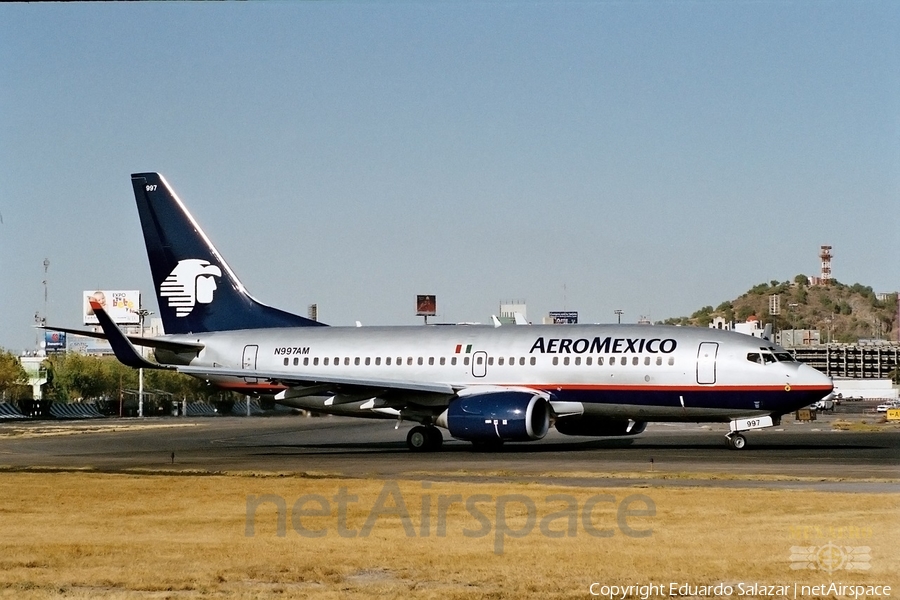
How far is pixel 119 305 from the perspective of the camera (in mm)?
161625

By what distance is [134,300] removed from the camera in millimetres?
163500

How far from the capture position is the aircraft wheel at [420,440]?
41344 mm

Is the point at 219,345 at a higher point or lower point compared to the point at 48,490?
higher

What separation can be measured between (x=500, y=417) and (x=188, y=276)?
51.4ft

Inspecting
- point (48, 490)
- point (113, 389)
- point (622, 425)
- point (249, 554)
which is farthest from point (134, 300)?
point (249, 554)

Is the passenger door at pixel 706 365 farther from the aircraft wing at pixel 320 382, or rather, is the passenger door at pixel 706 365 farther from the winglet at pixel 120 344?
the winglet at pixel 120 344

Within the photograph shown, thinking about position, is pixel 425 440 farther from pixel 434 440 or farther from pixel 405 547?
pixel 405 547

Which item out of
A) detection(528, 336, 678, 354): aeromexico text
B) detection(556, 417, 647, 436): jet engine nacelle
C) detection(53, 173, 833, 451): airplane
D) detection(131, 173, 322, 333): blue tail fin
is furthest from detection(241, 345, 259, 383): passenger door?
detection(556, 417, 647, 436): jet engine nacelle

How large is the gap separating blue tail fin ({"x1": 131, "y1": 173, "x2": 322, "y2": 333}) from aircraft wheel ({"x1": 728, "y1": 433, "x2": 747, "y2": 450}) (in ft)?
54.6

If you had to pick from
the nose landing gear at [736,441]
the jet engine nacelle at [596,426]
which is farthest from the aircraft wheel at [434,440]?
the nose landing gear at [736,441]

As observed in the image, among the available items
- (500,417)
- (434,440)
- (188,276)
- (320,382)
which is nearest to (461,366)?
(434,440)

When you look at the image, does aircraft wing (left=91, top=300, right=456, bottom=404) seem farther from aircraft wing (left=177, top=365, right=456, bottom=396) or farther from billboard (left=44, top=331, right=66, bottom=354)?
billboard (left=44, top=331, right=66, bottom=354)

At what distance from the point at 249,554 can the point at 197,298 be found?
3232 cm

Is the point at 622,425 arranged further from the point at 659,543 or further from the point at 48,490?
the point at 659,543
